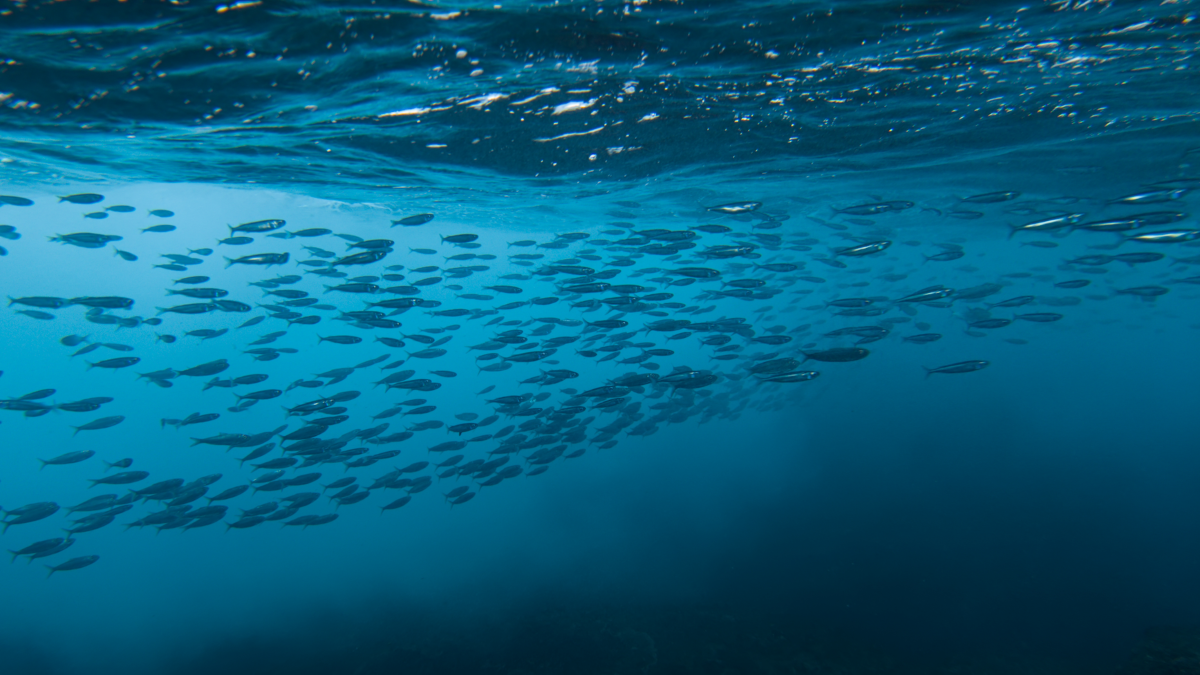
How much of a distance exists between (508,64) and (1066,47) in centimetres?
844

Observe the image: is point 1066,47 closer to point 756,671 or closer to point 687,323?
point 687,323

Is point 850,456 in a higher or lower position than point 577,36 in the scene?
lower

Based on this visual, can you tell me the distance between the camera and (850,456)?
69.1 feet

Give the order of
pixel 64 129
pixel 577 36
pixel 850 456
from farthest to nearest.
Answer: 1. pixel 850 456
2. pixel 64 129
3. pixel 577 36

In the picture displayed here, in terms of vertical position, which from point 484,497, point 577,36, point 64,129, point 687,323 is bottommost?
point 484,497

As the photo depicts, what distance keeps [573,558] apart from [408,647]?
604cm

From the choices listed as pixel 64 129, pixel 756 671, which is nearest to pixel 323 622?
pixel 756 671

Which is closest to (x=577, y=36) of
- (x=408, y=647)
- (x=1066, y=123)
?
(x=1066, y=123)

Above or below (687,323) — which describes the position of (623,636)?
below

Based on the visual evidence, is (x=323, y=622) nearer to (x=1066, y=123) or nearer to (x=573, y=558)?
(x=573, y=558)

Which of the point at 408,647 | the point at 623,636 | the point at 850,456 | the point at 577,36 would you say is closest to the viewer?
the point at 577,36

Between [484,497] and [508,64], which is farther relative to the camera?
[484,497]

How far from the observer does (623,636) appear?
34.9 feet

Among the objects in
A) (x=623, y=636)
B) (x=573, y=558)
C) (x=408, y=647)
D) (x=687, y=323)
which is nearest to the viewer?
(x=687, y=323)
